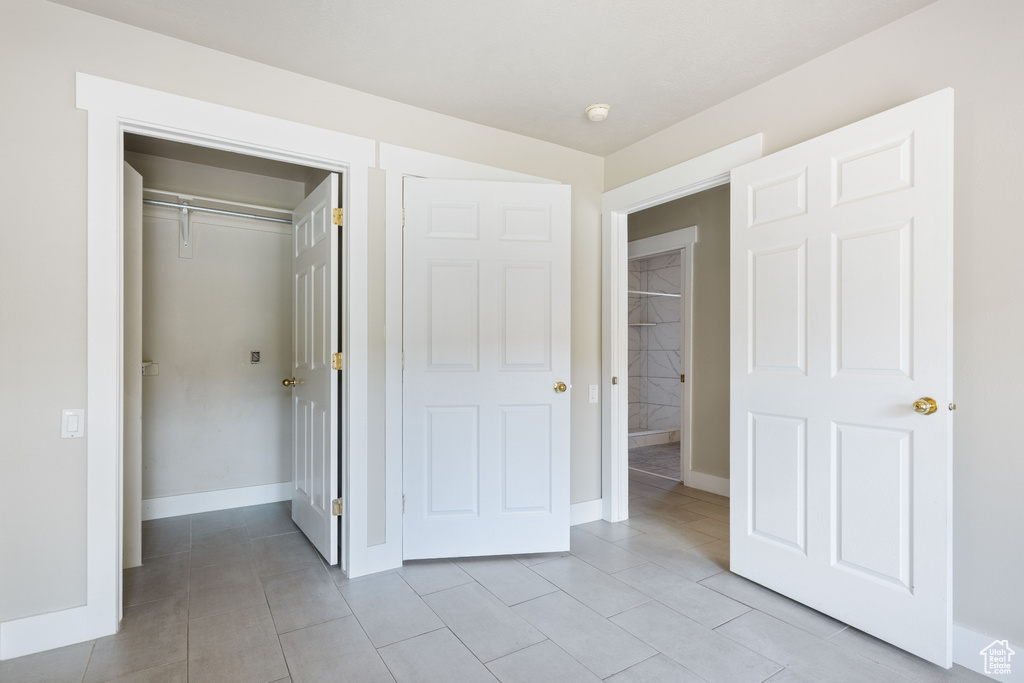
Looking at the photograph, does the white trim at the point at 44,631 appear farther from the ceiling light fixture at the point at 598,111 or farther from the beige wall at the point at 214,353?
the ceiling light fixture at the point at 598,111

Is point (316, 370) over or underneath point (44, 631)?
over

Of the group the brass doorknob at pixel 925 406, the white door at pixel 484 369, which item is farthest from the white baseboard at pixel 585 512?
the brass doorknob at pixel 925 406

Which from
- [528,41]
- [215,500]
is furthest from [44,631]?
[528,41]

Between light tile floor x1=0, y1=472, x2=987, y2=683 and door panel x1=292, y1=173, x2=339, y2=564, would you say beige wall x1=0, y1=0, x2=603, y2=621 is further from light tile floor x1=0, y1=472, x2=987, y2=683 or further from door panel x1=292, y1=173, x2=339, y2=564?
door panel x1=292, y1=173, x2=339, y2=564

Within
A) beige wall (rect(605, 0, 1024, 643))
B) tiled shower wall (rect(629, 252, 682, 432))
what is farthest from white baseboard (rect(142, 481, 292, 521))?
tiled shower wall (rect(629, 252, 682, 432))

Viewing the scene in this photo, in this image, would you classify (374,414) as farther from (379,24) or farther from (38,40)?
(38,40)

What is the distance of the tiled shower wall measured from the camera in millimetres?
6758

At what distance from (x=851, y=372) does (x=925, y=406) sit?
30 cm

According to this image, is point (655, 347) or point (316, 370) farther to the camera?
point (655, 347)

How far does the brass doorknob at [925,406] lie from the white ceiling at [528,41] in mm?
1551

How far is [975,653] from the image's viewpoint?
1.86 meters

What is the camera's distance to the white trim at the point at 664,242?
451 centimetres

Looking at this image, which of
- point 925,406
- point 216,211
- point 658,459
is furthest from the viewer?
point 658,459

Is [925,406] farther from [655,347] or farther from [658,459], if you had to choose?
[655,347]
